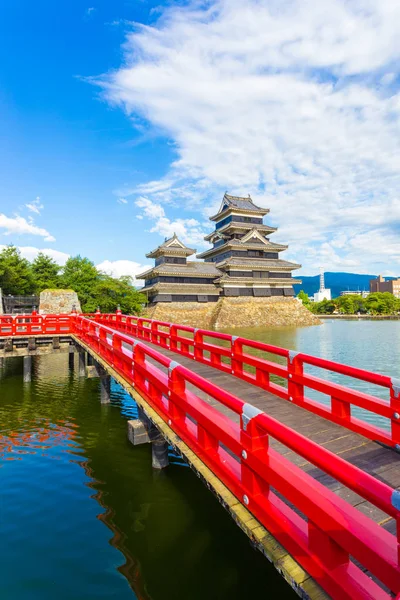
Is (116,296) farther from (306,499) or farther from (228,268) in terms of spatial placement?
(306,499)

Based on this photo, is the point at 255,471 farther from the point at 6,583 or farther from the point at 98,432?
the point at 98,432

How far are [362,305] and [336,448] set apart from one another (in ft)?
267

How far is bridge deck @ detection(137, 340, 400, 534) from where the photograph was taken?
10.6 ft

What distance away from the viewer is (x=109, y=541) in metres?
4.44

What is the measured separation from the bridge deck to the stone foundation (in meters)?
35.1

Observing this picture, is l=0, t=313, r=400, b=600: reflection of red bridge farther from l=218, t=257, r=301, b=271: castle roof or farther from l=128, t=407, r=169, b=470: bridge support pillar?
l=218, t=257, r=301, b=271: castle roof

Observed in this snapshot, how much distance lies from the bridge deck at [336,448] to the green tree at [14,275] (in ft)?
124

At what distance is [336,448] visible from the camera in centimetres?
412

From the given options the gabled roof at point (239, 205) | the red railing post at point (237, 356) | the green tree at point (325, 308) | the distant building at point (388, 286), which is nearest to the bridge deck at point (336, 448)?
the red railing post at point (237, 356)

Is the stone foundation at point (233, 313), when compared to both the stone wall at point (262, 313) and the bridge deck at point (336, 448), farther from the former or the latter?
the bridge deck at point (336, 448)

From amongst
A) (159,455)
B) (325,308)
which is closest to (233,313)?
(159,455)

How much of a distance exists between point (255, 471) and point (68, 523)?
3.45 meters

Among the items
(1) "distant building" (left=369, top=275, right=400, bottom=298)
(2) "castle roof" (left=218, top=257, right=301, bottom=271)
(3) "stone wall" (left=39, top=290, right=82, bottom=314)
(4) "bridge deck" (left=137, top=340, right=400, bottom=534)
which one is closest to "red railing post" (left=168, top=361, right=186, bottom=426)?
(4) "bridge deck" (left=137, top=340, right=400, bottom=534)

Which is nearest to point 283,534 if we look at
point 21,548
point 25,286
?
point 21,548
